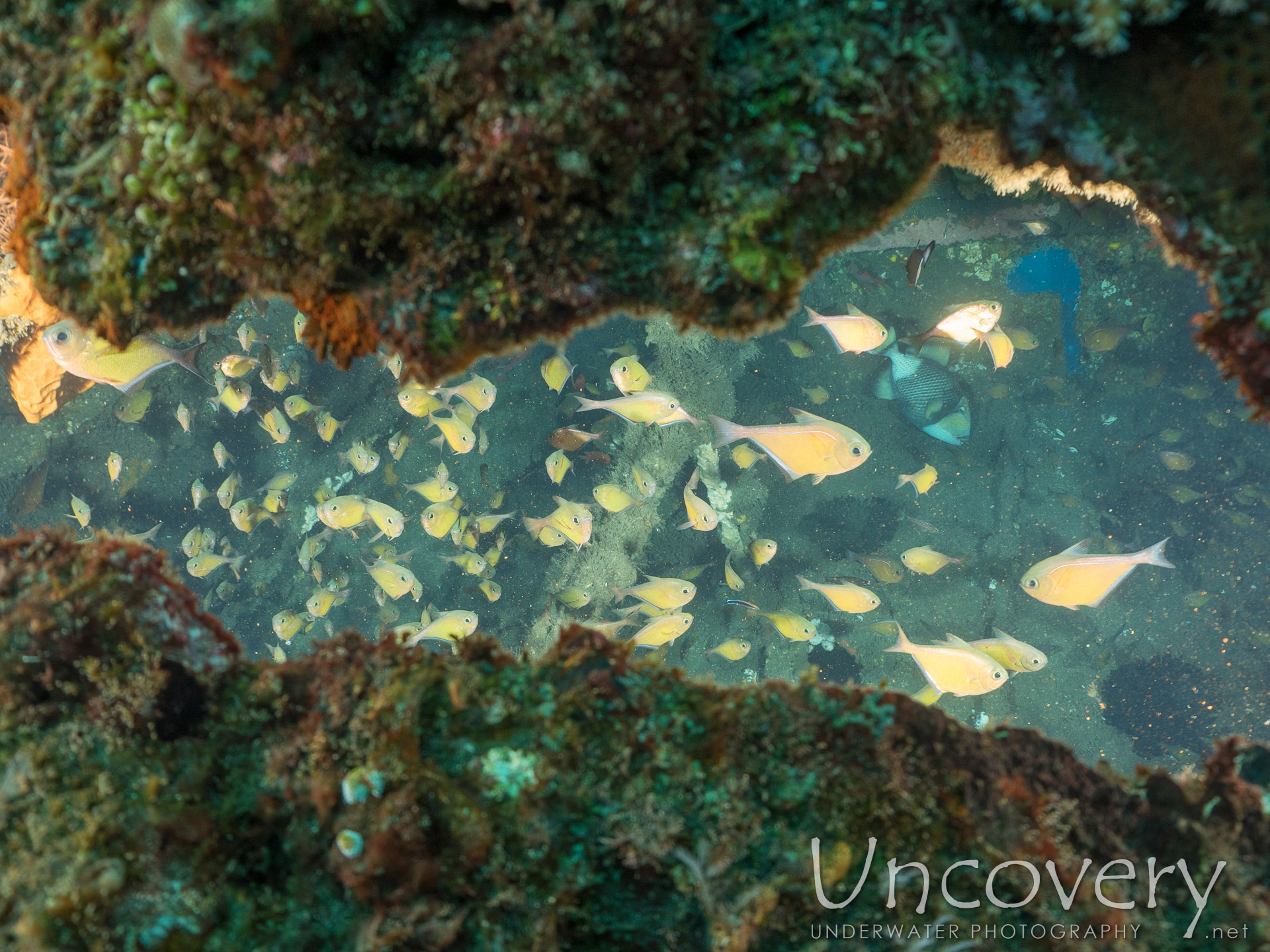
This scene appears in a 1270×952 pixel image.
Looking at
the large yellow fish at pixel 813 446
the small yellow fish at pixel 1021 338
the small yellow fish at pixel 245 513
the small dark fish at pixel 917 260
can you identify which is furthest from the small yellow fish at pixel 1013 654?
the small yellow fish at pixel 245 513

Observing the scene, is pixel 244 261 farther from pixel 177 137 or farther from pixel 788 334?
pixel 788 334

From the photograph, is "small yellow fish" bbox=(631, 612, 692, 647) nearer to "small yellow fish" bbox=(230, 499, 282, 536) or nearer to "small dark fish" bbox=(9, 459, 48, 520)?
"small yellow fish" bbox=(230, 499, 282, 536)

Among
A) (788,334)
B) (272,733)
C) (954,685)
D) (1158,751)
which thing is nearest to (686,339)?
(788,334)

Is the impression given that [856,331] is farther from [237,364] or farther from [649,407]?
[237,364]

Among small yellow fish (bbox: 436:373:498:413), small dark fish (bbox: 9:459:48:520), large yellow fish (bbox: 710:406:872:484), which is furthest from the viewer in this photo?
small dark fish (bbox: 9:459:48:520)

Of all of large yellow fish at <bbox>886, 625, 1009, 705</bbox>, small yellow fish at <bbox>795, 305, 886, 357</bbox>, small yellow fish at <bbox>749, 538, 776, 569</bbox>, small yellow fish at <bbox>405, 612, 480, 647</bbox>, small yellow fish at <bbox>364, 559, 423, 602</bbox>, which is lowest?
small yellow fish at <bbox>364, 559, 423, 602</bbox>

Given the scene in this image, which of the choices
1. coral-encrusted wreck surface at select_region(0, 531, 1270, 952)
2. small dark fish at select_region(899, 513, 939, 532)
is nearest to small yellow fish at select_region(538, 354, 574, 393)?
coral-encrusted wreck surface at select_region(0, 531, 1270, 952)

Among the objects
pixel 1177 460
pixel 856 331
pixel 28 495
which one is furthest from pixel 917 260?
pixel 28 495
